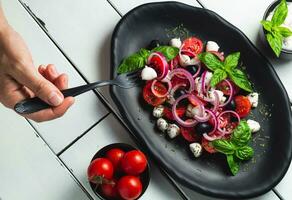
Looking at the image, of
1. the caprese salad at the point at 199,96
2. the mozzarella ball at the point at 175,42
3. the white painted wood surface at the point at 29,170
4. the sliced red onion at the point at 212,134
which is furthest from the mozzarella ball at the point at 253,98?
the white painted wood surface at the point at 29,170

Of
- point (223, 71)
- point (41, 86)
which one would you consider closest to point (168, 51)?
point (223, 71)

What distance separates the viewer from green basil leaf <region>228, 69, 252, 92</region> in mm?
1048

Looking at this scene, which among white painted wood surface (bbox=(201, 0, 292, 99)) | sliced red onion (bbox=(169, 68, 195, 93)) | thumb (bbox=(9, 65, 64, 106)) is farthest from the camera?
white painted wood surface (bbox=(201, 0, 292, 99))

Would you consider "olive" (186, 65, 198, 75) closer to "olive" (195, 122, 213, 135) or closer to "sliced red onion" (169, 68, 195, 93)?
"sliced red onion" (169, 68, 195, 93)

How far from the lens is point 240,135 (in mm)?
1001

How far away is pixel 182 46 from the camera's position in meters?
1.08

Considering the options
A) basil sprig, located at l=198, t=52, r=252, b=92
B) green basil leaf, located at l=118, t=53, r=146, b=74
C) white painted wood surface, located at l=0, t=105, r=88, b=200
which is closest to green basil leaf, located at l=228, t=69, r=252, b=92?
basil sprig, located at l=198, t=52, r=252, b=92

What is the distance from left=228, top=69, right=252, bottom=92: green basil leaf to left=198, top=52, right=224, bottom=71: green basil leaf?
31mm

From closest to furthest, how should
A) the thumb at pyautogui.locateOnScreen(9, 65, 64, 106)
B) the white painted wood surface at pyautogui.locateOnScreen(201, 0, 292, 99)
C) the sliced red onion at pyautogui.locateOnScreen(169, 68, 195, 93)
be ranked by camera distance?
1. the thumb at pyautogui.locateOnScreen(9, 65, 64, 106)
2. the sliced red onion at pyautogui.locateOnScreen(169, 68, 195, 93)
3. the white painted wood surface at pyautogui.locateOnScreen(201, 0, 292, 99)

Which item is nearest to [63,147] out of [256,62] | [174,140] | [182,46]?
[174,140]

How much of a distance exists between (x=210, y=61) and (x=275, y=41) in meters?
0.17

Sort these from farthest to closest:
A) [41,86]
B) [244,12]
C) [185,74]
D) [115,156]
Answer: [244,12] → [185,74] → [115,156] → [41,86]

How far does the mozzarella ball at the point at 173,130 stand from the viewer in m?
1.01

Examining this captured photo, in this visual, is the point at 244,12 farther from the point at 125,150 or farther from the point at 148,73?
the point at 125,150
